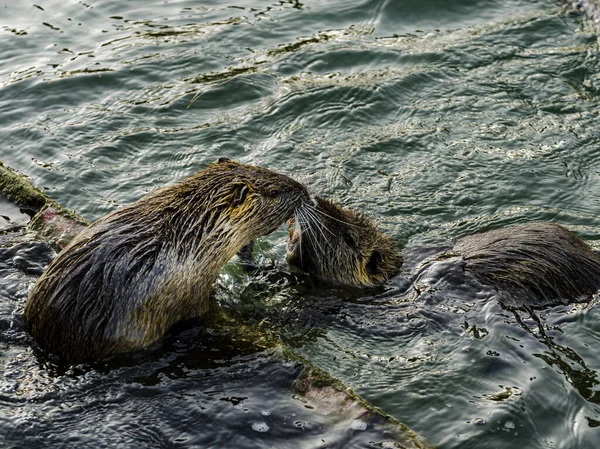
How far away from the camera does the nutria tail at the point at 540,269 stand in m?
6.33

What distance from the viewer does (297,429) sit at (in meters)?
4.80

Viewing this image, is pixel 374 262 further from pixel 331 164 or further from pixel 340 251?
pixel 331 164

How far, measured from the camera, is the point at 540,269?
633 cm

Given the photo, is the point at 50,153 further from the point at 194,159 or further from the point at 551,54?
the point at 551,54

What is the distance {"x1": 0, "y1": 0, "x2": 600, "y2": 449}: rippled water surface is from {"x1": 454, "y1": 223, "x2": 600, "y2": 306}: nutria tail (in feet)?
0.49

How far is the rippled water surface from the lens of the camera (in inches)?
200

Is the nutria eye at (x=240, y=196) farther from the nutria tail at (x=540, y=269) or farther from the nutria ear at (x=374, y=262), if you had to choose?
the nutria tail at (x=540, y=269)

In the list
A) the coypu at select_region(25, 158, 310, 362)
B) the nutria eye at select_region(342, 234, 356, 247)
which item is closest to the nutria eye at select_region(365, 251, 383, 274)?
the nutria eye at select_region(342, 234, 356, 247)

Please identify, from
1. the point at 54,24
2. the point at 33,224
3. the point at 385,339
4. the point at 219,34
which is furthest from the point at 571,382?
the point at 54,24

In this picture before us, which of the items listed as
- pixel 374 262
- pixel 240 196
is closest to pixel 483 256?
pixel 374 262

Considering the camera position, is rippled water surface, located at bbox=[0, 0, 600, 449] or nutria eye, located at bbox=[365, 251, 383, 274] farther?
nutria eye, located at bbox=[365, 251, 383, 274]

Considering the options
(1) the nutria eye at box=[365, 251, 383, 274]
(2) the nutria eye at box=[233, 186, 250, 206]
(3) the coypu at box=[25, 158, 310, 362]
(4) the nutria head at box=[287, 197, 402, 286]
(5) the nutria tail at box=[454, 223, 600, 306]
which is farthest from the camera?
(1) the nutria eye at box=[365, 251, 383, 274]

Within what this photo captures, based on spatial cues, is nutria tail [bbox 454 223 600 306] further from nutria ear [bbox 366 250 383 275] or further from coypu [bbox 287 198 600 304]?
nutria ear [bbox 366 250 383 275]

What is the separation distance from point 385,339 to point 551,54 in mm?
5160
